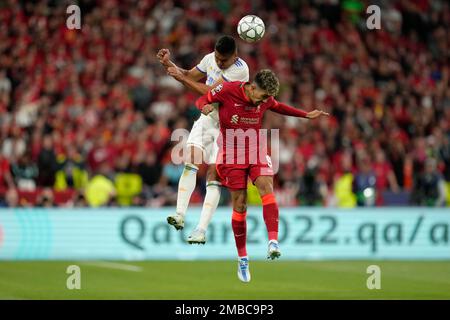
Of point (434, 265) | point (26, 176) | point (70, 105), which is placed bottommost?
point (434, 265)

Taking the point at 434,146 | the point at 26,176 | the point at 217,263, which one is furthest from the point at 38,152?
the point at 434,146

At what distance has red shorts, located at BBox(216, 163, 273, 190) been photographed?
13250mm

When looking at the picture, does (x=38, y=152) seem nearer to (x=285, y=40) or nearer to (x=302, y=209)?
(x=302, y=209)

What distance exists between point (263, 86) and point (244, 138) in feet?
2.98

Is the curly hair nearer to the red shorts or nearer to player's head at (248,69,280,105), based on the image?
player's head at (248,69,280,105)

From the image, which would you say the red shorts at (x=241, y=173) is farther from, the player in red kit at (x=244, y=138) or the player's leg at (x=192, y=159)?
the player's leg at (x=192, y=159)

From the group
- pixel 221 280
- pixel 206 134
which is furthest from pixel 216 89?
pixel 221 280

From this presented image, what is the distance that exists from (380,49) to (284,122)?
5.29m

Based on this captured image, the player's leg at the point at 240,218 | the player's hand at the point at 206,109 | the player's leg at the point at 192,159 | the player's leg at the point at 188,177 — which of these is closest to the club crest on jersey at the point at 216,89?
the player's hand at the point at 206,109

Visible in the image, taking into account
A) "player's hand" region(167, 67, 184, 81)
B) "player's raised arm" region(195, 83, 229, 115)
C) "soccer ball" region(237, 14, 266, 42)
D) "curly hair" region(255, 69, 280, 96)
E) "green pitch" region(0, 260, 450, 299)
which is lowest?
"green pitch" region(0, 260, 450, 299)

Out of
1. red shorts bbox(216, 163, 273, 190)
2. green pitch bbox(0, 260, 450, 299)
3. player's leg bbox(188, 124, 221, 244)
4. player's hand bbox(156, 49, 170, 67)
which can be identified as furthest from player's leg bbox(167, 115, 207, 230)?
green pitch bbox(0, 260, 450, 299)

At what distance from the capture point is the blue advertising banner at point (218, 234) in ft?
68.9

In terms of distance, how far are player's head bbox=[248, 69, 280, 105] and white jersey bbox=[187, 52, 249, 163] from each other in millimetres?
660

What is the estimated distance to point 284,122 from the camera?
25156 millimetres
